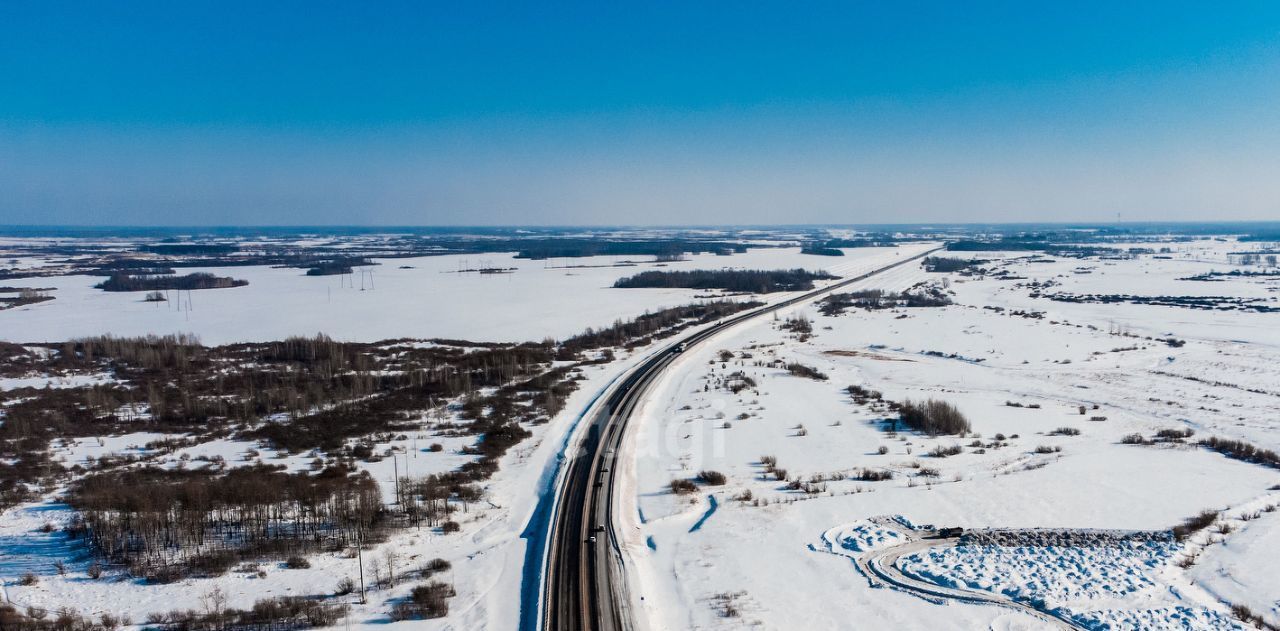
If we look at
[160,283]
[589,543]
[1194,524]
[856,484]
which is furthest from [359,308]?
[1194,524]

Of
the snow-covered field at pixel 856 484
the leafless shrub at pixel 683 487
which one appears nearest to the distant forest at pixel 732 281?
the snow-covered field at pixel 856 484

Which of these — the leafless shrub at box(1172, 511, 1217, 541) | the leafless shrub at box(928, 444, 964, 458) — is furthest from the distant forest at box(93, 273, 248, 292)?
the leafless shrub at box(1172, 511, 1217, 541)

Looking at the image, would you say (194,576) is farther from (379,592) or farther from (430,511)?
(430,511)

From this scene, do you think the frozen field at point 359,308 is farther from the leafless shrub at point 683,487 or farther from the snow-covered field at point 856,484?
the leafless shrub at point 683,487

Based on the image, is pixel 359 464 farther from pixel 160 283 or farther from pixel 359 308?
pixel 160 283

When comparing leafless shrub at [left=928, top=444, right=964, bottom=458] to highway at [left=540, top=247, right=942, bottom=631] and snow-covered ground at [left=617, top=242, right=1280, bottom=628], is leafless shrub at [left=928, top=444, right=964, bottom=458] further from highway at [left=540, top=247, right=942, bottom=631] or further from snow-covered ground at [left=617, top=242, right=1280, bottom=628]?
highway at [left=540, top=247, right=942, bottom=631]

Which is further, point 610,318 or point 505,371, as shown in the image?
point 610,318


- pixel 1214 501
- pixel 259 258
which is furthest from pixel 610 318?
pixel 259 258

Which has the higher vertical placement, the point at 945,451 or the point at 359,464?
the point at 945,451

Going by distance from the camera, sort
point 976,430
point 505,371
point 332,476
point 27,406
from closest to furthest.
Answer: point 332,476 < point 976,430 < point 27,406 < point 505,371
